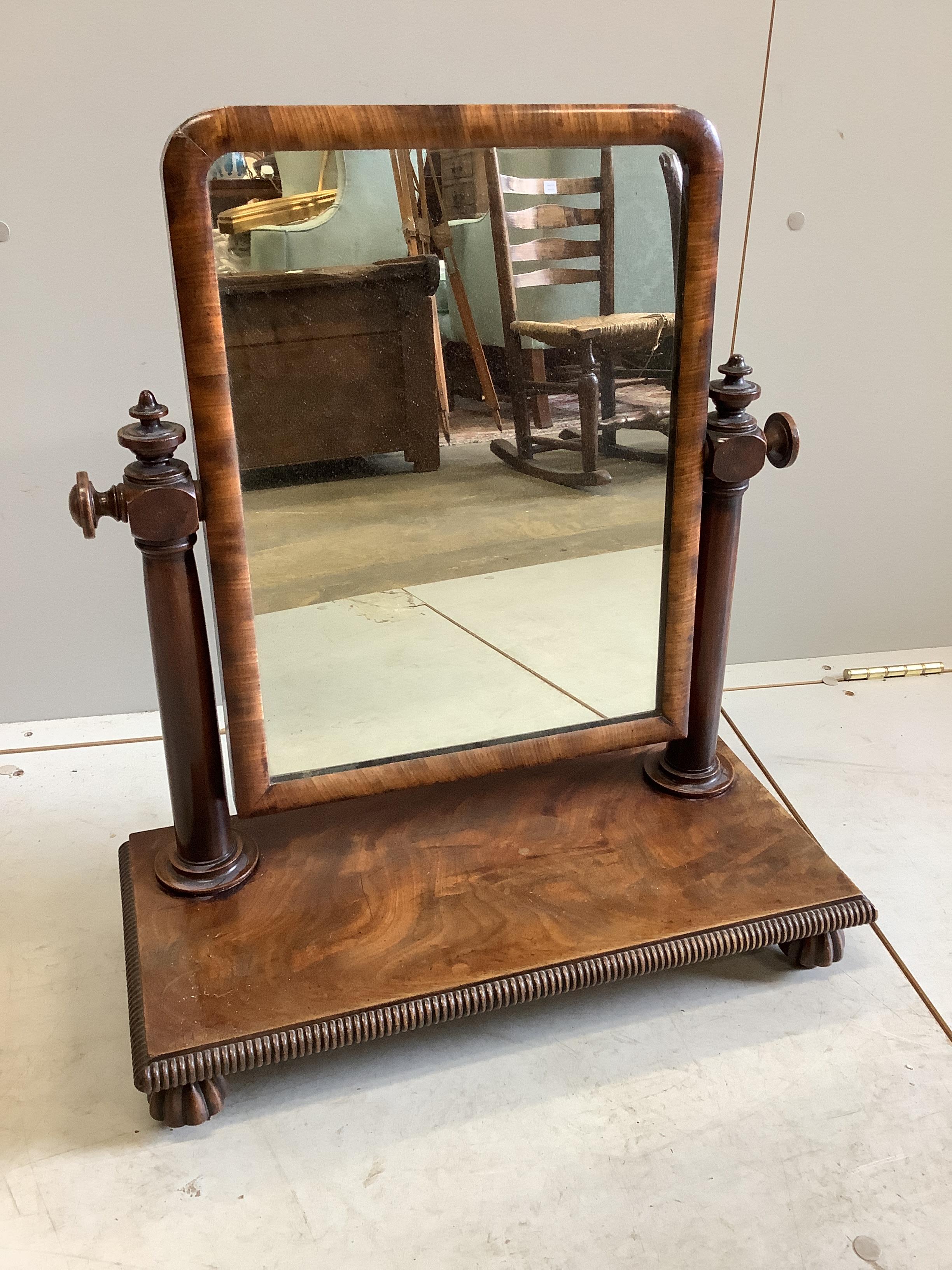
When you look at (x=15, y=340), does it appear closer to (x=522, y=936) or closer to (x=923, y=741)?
(x=522, y=936)

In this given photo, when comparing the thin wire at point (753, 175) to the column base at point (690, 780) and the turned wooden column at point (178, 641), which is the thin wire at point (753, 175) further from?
the turned wooden column at point (178, 641)

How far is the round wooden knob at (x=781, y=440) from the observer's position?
955 mm

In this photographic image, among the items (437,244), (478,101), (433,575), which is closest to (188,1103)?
(433,575)

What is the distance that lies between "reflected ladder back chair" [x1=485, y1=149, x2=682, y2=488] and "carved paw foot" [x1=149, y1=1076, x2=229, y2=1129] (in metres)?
0.58

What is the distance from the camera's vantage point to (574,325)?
35.3 inches

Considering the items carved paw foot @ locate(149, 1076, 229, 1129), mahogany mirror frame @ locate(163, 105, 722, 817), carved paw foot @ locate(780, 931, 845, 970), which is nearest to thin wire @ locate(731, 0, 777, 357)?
mahogany mirror frame @ locate(163, 105, 722, 817)

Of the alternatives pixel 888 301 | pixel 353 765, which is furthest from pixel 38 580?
pixel 888 301

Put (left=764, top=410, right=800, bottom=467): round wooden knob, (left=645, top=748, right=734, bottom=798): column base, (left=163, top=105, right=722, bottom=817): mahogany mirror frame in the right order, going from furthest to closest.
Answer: (left=645, top=748, right=734, bottom=798): column base → (left=764, top=410, right=800, bottom=467): round wooden knob → (left=163, top=105, right=722, bottom=817): mahogany mirror frame

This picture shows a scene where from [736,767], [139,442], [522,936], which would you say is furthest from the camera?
[736,767]

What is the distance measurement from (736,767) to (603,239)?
57 cm

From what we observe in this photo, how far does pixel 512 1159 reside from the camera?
0.84 m

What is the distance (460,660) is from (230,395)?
0.33 meters

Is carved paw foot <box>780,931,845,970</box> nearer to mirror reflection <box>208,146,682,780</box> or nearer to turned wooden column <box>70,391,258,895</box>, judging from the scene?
mirror reflection <box>208,146,682,780</box>

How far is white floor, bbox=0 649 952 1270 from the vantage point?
780 mm
